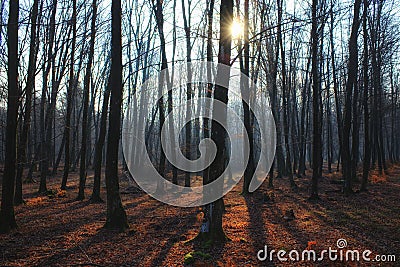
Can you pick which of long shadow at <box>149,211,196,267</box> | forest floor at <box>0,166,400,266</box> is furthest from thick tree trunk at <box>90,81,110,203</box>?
long shadow at <box>149,211,196,267</box>

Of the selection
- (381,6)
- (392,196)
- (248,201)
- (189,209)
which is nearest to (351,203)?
(392,196)

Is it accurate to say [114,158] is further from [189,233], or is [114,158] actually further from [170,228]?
[189,233]

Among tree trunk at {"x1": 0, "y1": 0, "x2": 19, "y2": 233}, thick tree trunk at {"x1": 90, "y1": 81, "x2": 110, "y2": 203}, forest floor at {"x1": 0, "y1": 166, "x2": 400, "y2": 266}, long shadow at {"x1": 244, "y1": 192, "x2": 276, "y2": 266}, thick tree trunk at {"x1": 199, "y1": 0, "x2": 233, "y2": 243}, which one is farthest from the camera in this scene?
thick tree trunk at {"x1": 90, "y1": 81, "x2": 110, "y2": 203}

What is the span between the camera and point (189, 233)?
27.1 ft

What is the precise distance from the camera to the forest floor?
236 inches

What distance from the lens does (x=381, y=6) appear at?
1684 centimetres

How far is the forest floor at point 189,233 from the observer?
600 cm

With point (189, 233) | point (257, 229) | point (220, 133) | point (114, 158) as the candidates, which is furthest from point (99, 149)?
point (220, 133)

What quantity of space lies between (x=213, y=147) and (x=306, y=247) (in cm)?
276

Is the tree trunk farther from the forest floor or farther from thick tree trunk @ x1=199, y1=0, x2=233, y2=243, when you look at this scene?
thick tree trunk @ x1=199, y1=0, x2=233, y2=243

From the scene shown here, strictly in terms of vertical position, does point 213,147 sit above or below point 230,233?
above

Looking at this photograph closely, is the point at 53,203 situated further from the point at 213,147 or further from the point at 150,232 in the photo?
the point at 213,147

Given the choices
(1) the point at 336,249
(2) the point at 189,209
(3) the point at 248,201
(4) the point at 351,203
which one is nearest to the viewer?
(1) the point at 336,249

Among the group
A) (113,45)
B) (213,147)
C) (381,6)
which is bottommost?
(213,147)
